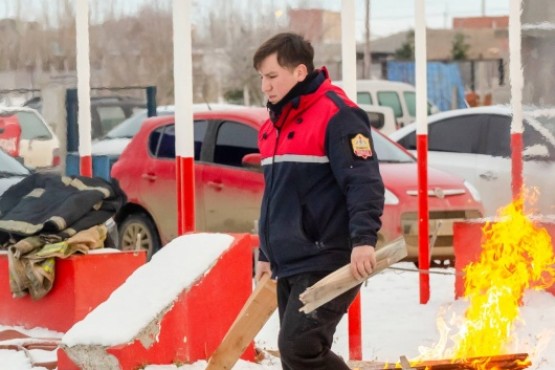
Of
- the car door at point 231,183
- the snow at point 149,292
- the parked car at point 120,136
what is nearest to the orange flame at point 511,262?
the snow at point 149,292

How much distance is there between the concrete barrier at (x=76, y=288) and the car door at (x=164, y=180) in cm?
485

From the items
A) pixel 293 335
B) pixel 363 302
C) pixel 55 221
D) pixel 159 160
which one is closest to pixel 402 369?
pixel 293 335

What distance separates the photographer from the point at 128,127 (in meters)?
20.9

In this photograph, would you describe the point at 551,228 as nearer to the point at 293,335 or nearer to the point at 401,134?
the point at 293,335

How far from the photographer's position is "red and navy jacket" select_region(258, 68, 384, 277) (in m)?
5.57

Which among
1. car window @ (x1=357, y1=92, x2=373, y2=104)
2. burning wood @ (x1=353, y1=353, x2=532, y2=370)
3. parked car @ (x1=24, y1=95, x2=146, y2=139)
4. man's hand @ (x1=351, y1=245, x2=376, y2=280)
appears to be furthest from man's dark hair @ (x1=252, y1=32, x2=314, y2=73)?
car window @ (x1=357, y1=92, x2=373, y2=104)

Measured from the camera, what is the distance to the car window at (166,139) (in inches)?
554

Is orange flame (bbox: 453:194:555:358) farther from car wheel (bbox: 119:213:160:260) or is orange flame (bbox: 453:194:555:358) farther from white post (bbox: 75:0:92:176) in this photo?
car wheel (bbox: 119:213:160:260)

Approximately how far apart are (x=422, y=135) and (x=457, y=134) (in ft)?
14.2

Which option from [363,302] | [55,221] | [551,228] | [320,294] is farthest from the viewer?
[363,302]

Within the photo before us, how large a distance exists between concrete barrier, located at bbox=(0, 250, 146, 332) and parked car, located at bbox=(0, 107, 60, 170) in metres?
3.05

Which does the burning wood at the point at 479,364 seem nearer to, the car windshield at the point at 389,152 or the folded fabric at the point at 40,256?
the folded fabric at the point at 40,256

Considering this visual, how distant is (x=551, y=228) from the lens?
9.64m

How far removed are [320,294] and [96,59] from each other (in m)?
11.1
